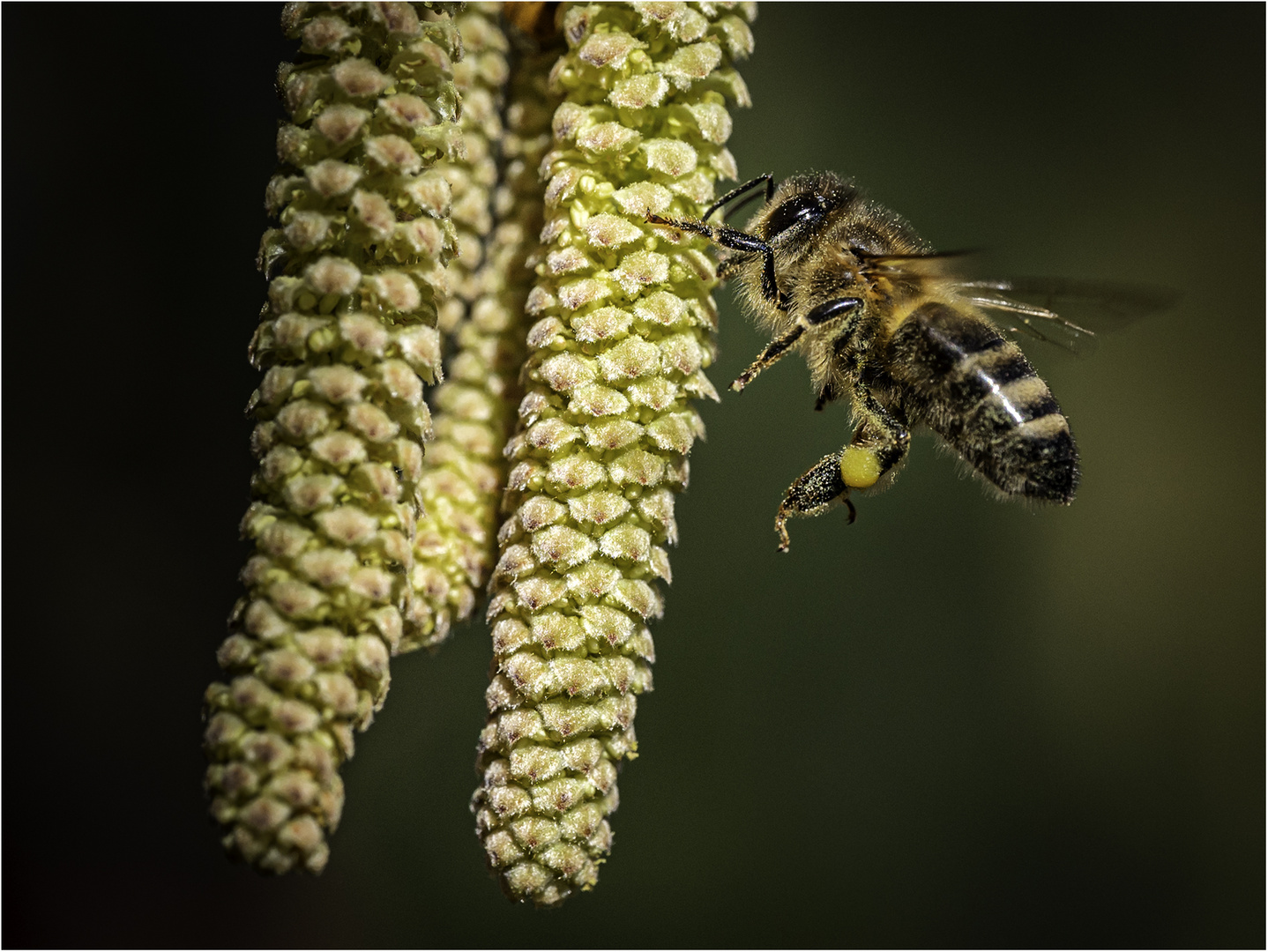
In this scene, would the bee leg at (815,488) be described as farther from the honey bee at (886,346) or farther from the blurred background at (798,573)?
the blurred background at (798,573)

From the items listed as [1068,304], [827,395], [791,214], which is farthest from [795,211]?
[1068,304]

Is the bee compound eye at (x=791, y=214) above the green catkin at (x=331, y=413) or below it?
above

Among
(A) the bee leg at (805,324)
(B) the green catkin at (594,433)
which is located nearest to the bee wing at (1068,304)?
(A) the bee leg at (805,324)

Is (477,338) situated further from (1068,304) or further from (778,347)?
(1068,304)

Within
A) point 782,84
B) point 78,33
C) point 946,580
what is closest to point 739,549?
point 946,580

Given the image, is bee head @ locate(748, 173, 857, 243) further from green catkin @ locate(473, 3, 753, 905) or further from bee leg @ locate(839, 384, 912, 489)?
green catkin @ locate(473, 3, 753, 905)

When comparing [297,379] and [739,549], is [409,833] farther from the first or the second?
[297,379]

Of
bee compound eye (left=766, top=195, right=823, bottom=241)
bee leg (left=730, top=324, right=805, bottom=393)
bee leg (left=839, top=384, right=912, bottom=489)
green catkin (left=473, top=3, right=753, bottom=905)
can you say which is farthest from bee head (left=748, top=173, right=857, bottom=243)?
green catkin (left=473, top=3, right=753, bottom=905)
